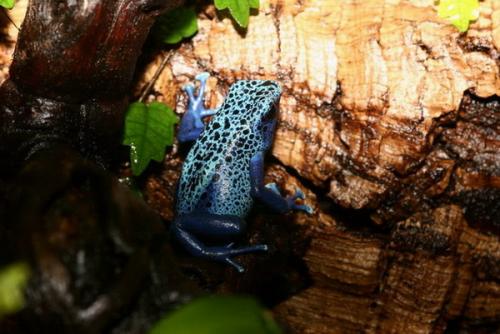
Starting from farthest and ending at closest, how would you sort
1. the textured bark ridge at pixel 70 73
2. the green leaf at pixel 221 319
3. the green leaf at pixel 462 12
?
the green leaf at pixel 462 12
the textured bark ridge at pixel 70 73
the green leaf at pixel 221 319

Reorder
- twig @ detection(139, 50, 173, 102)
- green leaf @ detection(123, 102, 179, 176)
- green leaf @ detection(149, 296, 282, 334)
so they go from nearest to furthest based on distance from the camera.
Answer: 1. green leaf @ detection(149, 296, 282, 334)
2. green leaf @ detection(123, 102, 179, 176)
3. twig @ detection(139, 50, 173, 102)

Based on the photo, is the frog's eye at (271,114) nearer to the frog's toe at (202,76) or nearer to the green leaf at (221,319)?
the frog's toe at (202,76)

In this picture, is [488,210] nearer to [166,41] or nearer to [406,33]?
[406,33]

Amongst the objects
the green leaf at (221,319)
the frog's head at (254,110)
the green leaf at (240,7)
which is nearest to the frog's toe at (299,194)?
the frog's head at (254,110)

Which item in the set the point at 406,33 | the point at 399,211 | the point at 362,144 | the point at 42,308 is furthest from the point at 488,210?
the point at 42,308

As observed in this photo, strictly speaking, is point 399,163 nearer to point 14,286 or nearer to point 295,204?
point 295,204

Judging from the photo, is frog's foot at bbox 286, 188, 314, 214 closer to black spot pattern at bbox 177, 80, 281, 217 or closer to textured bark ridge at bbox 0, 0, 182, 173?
black spot pattern at bbox 177, 80, 281, 217

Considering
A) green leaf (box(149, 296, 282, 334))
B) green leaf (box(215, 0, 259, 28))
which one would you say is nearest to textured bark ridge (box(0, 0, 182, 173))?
green leaf (box(215, 0, 259, 28))
